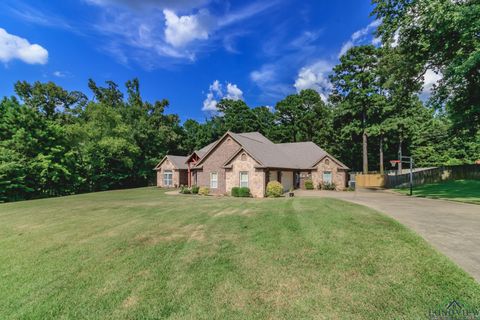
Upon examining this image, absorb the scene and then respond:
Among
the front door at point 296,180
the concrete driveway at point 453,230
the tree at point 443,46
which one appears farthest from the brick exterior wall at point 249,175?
the tree at point 443,46

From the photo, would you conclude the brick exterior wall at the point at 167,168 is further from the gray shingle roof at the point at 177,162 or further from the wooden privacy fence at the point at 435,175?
the wooden privacy fence at the point at 435,175

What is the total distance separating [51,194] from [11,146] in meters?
6.36

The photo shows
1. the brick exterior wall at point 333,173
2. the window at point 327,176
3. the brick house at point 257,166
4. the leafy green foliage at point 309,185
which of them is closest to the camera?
the brick house at point 257,166

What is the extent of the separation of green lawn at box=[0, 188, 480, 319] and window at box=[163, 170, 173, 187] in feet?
89.4

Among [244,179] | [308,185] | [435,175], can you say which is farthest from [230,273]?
[435,175]

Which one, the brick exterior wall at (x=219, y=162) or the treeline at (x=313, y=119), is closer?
the treeline at (x=313, y=119)

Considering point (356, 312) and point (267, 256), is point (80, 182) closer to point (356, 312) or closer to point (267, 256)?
point (267, 256)

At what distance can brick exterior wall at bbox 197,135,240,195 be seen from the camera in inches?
944

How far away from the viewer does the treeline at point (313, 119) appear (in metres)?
16.3

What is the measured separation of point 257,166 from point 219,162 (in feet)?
17.3

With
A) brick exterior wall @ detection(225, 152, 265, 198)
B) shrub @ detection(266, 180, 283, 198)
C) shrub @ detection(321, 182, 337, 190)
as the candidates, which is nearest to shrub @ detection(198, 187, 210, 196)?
brick exterior wall @ detection(225, 152, 265, 198)

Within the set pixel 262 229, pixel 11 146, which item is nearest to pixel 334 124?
pixel 262 229

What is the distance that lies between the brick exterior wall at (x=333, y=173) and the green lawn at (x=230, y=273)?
1880cm

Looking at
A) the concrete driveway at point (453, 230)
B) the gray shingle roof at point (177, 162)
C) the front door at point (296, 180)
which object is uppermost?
the gray shingle roof at point (177, 162)
